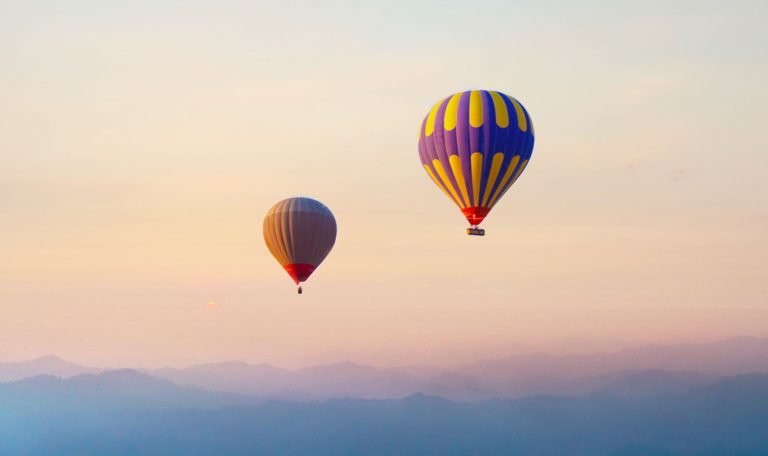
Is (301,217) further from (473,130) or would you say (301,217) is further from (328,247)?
(473,130)

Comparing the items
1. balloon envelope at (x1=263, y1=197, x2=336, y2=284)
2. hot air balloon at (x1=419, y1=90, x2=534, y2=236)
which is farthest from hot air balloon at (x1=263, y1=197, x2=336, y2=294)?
hot air balloon at (x1=419, y1=90, x2=534, y2=236)

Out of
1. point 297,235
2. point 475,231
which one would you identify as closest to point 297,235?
point 297,235

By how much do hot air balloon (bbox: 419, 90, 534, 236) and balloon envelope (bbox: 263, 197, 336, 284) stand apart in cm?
1569

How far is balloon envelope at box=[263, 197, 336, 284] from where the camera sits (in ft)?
331

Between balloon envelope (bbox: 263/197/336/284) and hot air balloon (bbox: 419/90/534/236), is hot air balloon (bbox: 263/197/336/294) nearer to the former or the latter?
balloon envelope (bbox: 263/197/336/284)

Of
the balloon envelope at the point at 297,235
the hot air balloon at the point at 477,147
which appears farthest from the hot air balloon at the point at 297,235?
the hot air balloon at the point at 477,147

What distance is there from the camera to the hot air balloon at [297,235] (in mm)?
100750

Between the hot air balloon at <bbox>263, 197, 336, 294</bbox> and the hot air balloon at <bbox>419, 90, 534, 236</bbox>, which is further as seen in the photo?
the hot air balloon at <bbox>263, 197, 336, 294</bbox>

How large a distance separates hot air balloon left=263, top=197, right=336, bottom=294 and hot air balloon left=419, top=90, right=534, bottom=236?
15.7 meters

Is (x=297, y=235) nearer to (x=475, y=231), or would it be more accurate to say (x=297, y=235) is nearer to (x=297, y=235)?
(x=297, y=235)

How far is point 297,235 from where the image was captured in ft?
331

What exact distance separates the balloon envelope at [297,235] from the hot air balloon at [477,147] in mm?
15688

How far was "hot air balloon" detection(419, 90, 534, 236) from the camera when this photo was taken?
8738 centimetres

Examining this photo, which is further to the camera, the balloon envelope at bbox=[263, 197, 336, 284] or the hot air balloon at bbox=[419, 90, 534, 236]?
A: the balloon envelope at bbox=[263, 197, 336, 284]
